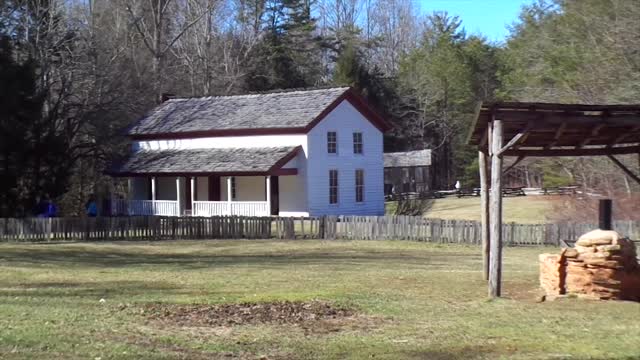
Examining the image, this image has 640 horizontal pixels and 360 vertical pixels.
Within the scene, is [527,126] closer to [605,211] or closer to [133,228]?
[605,211]

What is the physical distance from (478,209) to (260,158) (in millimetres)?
21798

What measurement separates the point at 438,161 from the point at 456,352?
7921cm

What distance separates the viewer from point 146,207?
5091 centimetres

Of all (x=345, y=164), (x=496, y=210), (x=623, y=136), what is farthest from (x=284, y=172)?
(x=496, y=210)

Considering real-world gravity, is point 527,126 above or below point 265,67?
below

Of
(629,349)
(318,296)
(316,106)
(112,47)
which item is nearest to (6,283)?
(318,296)

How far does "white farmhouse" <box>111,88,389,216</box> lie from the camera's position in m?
46.0

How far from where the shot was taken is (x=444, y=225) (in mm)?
34062

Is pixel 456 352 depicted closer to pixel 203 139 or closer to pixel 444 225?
pixel 444 225

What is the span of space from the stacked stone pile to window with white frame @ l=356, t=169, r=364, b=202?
3445 cm

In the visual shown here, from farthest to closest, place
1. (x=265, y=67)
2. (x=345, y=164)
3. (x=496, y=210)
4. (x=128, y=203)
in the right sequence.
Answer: (x=265, y=67) < (x=128, y=203) < (x=345, y=164) < (x=496, y=210)

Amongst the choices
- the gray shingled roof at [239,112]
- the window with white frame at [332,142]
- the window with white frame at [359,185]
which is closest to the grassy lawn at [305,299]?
the gray shingled roof at [239,112]

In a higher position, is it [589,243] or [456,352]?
[589,243]

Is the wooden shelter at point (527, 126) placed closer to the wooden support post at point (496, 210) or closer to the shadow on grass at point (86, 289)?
the wooden support post at point (496, 210)
